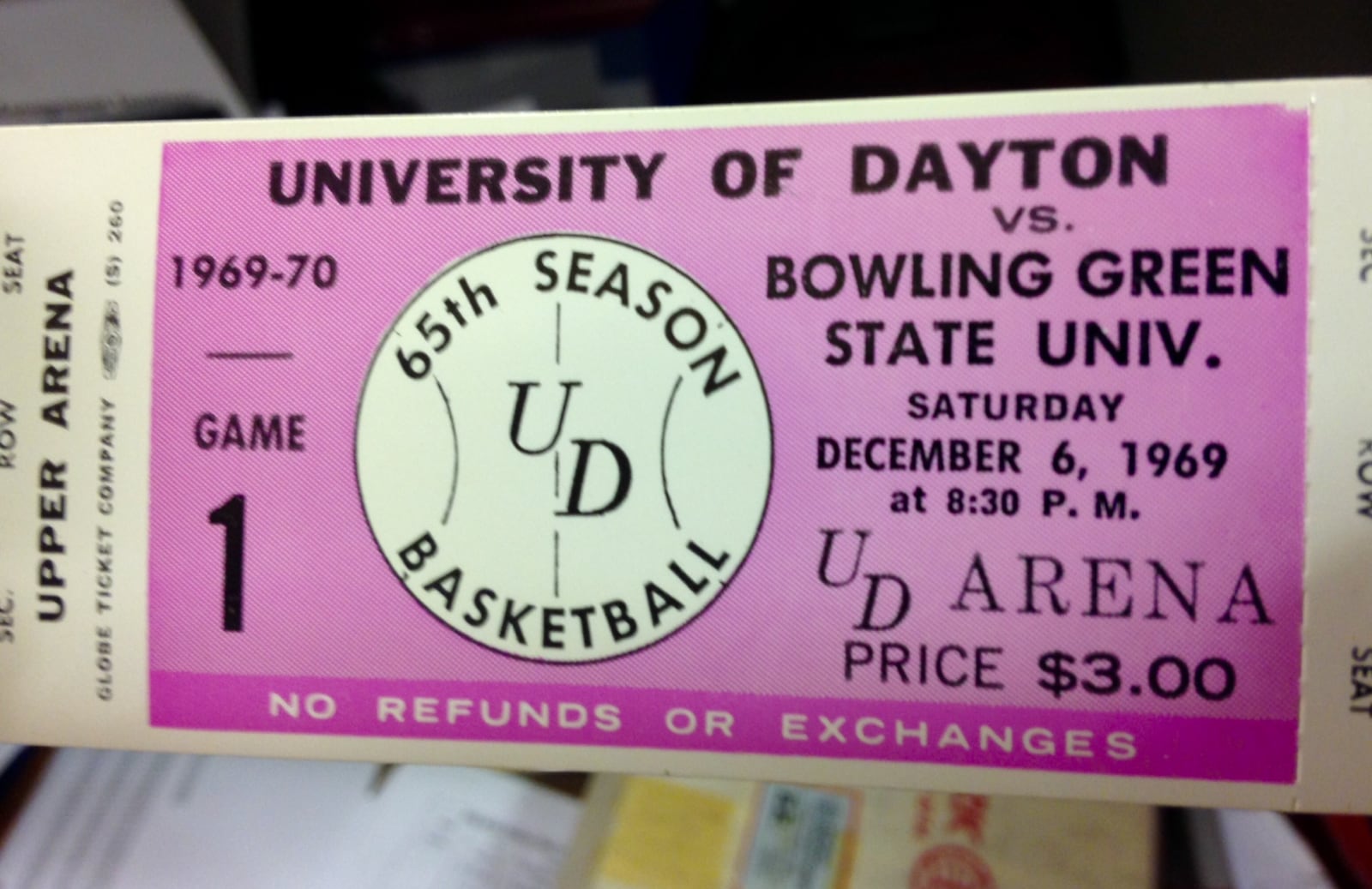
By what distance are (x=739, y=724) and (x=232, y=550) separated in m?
0.20

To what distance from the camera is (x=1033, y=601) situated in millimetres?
298

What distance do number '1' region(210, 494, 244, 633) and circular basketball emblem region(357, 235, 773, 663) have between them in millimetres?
51

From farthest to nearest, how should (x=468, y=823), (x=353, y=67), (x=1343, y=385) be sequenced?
(x=353, y=67)
(x=468, y=823)
(x=1343, y=385)

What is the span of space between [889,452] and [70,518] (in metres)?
0.31

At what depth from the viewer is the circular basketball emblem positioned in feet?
0.99

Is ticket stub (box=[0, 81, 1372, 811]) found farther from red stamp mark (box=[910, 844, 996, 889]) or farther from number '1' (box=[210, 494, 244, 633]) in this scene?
red stamp mark (box=[910, 844, 996, 889])

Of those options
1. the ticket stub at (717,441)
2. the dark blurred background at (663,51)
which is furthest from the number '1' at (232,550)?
the dark blurred background at (663,51)

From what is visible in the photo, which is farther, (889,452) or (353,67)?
(353,67)

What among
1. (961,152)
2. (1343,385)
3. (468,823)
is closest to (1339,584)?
(1343,385)

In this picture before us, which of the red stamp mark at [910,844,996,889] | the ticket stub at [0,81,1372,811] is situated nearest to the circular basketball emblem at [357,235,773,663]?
the ticket stub at [0,81,1372,811]

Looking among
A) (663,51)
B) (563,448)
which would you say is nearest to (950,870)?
(563,448)

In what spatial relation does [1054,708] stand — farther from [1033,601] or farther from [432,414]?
[432,414]

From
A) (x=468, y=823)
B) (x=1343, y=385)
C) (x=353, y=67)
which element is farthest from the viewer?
(x=353, y=67)

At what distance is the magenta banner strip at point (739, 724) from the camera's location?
0.97 feet
